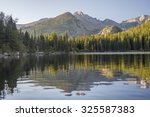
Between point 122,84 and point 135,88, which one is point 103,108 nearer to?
point 135,88

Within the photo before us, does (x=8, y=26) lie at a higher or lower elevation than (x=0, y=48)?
higher

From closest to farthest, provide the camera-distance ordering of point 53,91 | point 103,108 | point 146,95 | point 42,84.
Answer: point 103,108 → point 146,95 → point 53,91 → point 42,84

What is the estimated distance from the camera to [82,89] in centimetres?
2809

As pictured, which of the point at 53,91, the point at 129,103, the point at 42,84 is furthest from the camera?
the point at 42,84

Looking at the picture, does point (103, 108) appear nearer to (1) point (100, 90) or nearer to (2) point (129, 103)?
(2) point (129, 103)

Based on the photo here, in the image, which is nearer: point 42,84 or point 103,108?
point 103,108

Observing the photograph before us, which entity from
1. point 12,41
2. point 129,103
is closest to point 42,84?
point 129,103

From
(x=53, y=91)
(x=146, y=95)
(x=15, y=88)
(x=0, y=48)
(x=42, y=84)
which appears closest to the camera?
(x=146, y=95)

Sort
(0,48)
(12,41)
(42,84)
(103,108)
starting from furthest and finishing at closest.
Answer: (12,41) → (0,48) → (42,84) → (103,108)

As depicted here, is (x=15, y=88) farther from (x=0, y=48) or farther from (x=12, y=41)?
(x=12, y=41)

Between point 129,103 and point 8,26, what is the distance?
118m

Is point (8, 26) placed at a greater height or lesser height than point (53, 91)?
Answer: greater

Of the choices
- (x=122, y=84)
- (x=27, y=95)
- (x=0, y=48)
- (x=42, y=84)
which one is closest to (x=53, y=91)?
(x=27, y=95)

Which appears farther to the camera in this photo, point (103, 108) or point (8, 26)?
point (8, 26)
